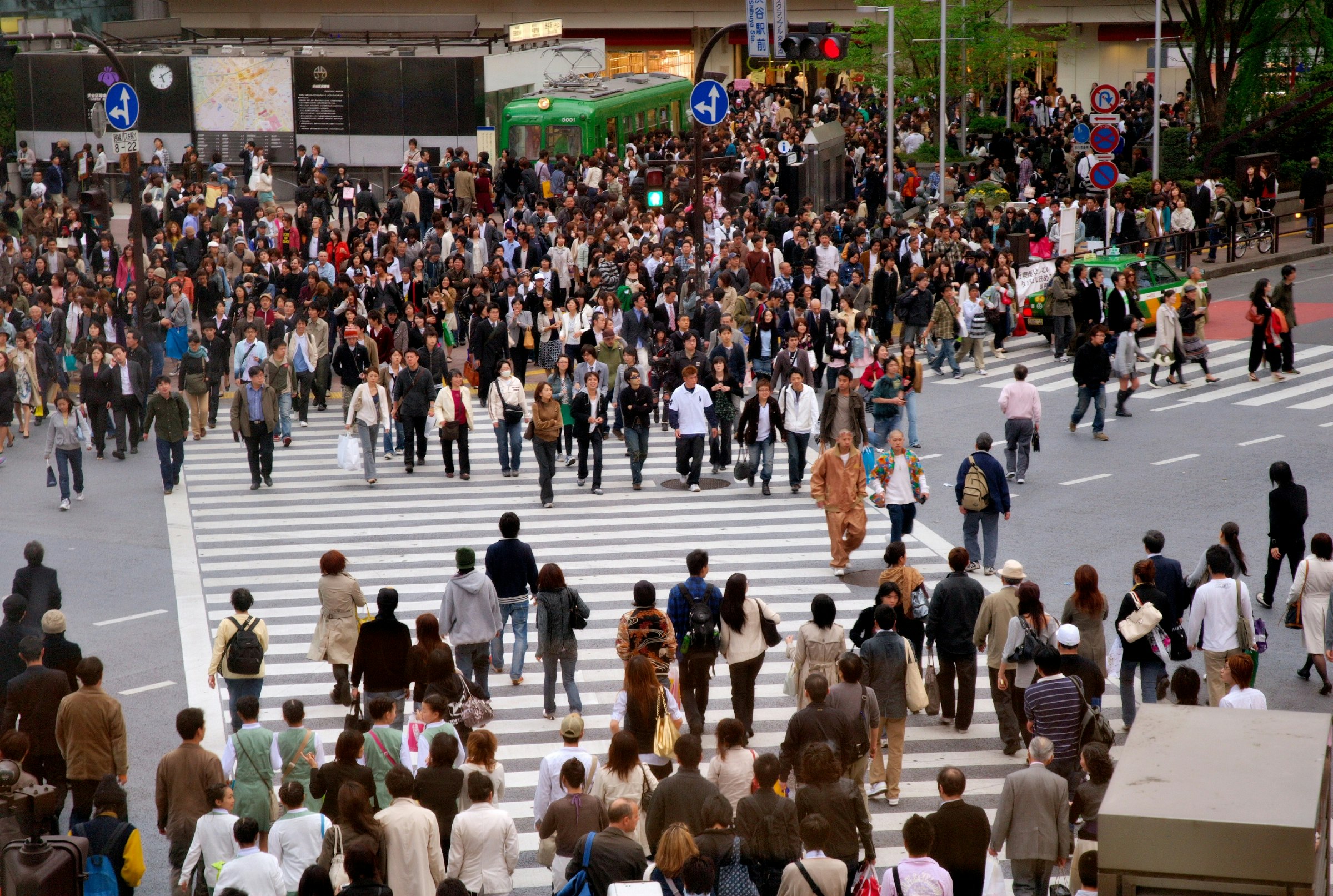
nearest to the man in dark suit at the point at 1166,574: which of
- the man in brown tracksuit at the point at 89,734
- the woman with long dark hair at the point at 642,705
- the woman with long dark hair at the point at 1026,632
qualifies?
the woman with long dark hair at the point at 1026,632

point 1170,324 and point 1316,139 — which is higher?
point 1316,139

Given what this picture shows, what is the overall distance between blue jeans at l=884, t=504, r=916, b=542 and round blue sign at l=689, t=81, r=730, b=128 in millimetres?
10154

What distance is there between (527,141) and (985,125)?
49.8 ft

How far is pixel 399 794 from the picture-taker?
882 centimetres

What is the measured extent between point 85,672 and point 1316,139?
126 ft

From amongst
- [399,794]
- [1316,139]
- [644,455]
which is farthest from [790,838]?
[1316,139]

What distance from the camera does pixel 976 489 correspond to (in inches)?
634

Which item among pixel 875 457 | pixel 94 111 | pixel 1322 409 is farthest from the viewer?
pixel 94 111

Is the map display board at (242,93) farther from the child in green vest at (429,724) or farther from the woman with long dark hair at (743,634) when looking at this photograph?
the child in green vest at (429,724)

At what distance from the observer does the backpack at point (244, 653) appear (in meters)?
11.8

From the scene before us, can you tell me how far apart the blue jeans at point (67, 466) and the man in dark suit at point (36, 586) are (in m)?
6.60

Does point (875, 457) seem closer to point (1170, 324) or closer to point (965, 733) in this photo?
point (965, 733)

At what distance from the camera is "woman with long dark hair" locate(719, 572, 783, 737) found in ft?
40.1

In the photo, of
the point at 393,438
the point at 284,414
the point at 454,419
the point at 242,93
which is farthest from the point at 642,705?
the point at 242,93
